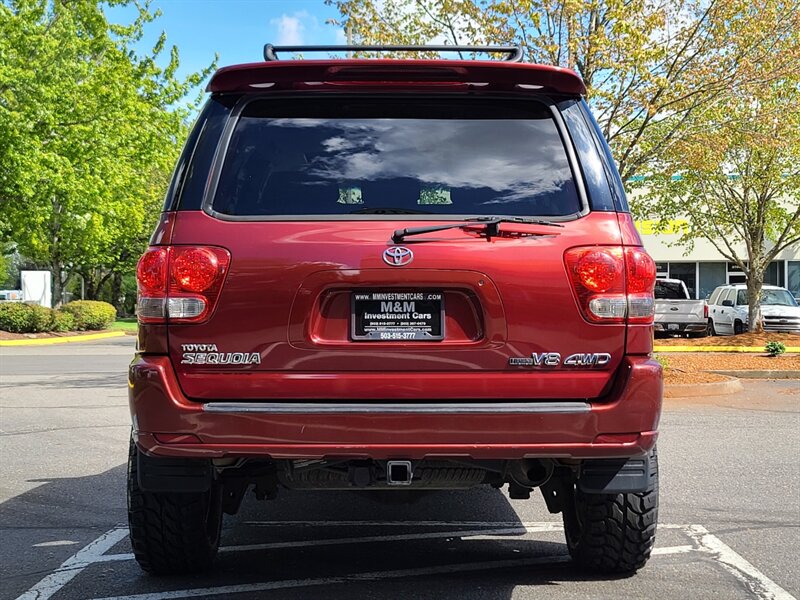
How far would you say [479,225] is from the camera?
10.8 feet

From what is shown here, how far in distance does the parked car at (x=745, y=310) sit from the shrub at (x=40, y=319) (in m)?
21.4

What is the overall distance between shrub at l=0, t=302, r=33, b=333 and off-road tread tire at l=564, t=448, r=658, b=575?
26.1m

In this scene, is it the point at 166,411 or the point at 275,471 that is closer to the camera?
the point at 166,411

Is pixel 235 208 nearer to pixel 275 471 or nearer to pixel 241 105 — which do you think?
pixel 241 105

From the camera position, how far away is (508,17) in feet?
41.8

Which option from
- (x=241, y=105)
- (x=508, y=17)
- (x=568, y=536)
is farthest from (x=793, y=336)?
(x=241, y=105)

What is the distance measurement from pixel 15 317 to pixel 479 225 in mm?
26539

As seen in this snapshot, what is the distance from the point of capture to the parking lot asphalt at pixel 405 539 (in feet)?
12.9

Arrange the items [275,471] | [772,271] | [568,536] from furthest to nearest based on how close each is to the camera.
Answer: [772,271], [568,536], [275,471]

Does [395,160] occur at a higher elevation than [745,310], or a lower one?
higher

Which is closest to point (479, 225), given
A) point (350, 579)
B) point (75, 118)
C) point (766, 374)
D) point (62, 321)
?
point (350, 579)

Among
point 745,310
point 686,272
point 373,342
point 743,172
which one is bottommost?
point 745,310

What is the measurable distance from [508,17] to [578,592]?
1041cm

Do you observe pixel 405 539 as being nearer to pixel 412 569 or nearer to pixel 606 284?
pixel 412 569
